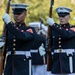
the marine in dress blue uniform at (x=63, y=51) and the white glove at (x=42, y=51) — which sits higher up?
the marine in dress blue uniform at (x=63, y=51)

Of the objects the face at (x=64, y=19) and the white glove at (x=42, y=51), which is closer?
the face at (x=64, y=19)

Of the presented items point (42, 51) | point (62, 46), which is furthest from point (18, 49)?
point (42, 51)

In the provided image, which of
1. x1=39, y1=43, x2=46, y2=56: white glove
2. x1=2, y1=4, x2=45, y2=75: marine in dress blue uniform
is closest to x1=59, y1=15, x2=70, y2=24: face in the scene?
x1=2, y1=4, x2=45, y2=75: marine in dress blue uniform

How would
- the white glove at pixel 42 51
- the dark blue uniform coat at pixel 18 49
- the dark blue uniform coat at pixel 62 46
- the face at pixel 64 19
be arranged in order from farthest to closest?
→ the white glove at pixel 42 51 → the face at pixel 64 19 → the dark blue uniform coat at pixel 62 46 → the dark blue uniform coat at pixel 18 49

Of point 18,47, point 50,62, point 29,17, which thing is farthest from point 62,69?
point 29,17

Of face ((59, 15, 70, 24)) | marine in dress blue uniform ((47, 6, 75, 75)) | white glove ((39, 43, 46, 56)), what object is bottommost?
white glove ((39, 43, 46, 56))

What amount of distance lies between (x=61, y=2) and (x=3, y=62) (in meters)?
15.5

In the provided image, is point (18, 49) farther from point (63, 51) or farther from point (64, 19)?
point (64, 19)

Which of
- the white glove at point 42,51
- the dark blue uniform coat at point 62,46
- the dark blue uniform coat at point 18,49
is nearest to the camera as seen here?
the dark blue uniform coat at point 18,49

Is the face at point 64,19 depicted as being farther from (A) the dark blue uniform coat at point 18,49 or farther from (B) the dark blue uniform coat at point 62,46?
(A) the dark blue uniform coat at point 18,49

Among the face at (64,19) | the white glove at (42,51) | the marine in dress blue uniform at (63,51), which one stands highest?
the face at (64,19)

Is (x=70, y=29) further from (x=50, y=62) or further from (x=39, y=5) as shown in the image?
(x=39, y=5)

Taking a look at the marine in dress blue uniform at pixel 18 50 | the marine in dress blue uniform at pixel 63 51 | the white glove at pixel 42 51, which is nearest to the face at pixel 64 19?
the marine in dress blue uniform at pixel 63 51

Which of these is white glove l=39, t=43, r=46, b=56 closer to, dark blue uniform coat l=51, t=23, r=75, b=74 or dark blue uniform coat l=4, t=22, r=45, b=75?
dark blue uniform coat l=51, t=23, r=75, b=74
